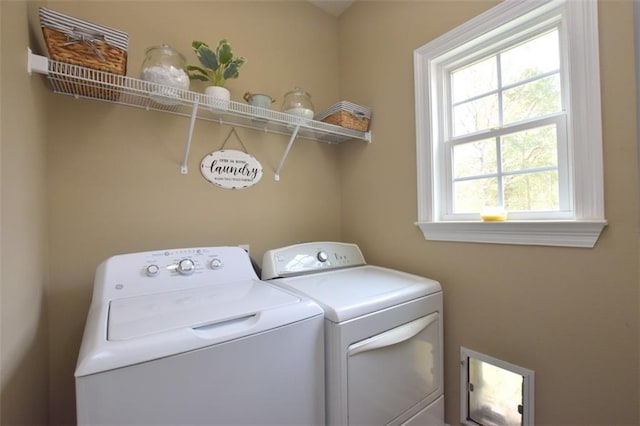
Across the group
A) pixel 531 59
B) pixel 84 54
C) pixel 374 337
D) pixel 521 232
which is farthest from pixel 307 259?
pixel 531 59

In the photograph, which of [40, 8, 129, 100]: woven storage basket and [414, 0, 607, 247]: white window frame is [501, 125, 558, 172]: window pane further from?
[40, 8, 129, 100]: woven storage basket

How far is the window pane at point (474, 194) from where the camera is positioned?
4.72ft

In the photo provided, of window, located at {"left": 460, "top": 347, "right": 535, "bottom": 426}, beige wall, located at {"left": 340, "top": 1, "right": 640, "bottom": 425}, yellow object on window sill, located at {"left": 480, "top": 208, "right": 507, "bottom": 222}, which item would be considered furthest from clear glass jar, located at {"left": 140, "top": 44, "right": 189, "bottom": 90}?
window, located at {"left": 460, "top": 347, "right": 535, "bottom": 426}

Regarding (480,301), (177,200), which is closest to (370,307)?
(480,301)

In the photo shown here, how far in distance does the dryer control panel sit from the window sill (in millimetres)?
482

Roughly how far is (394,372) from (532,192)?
1.03 meters

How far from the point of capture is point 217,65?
1.43 meters

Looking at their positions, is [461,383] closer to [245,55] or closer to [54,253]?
[54,253]

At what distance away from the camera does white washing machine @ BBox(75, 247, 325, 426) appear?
669 millimetres

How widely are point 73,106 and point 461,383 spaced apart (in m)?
2.31

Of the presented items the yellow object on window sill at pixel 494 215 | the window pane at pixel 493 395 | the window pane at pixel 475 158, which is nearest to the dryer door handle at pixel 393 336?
the window pane at pixel 493 395

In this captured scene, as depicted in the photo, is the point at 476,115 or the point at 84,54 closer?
the point at 84,54

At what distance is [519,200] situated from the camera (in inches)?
52.6

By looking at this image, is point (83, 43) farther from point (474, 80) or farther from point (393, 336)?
point (474, 80)
